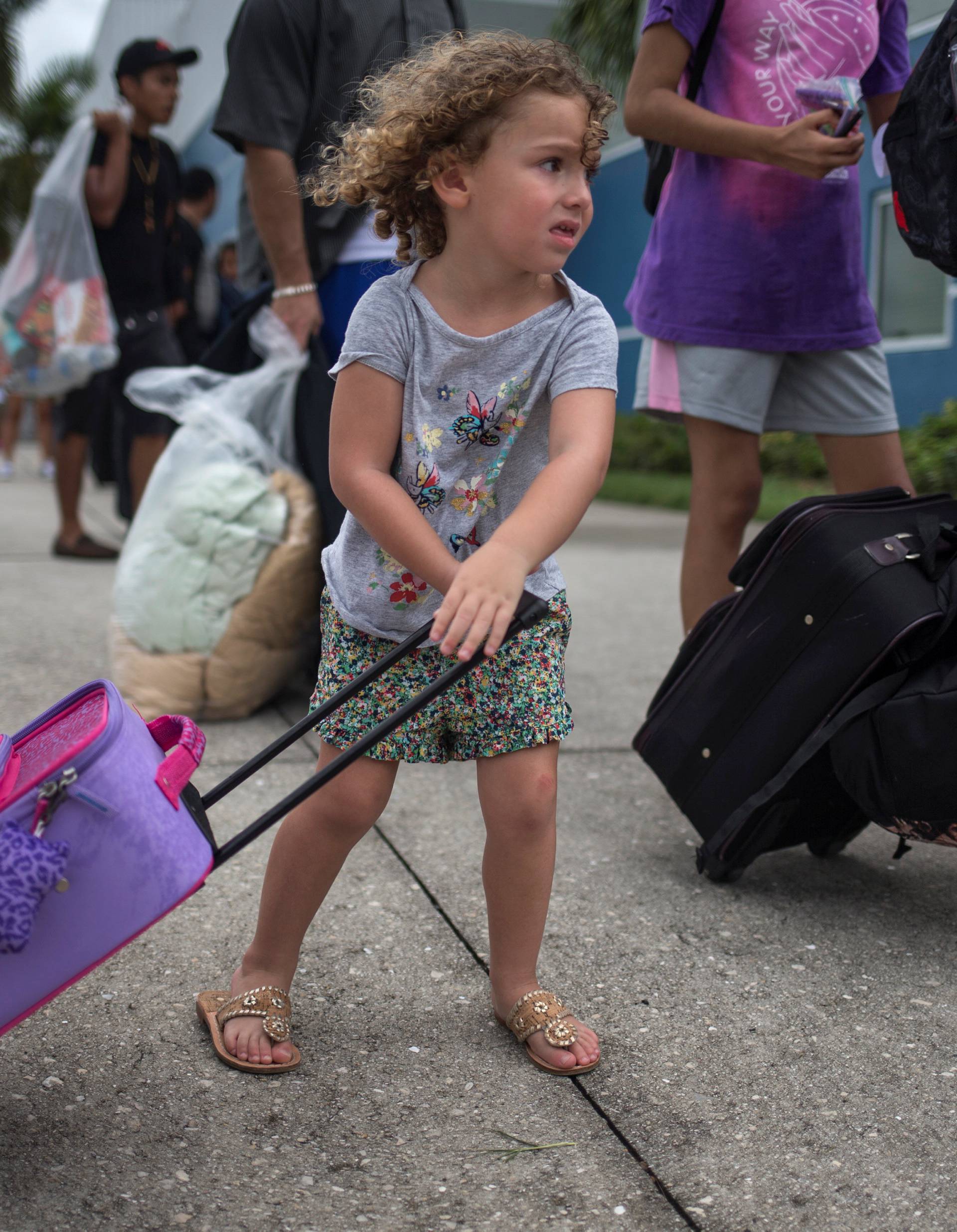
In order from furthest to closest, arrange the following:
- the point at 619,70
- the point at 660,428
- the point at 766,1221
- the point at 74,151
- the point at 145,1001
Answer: the point at 660,428 → the point at 619,70 → the point at 74,151 → the point at 145,1001 → the point at 766,1221

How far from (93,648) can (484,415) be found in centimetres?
303

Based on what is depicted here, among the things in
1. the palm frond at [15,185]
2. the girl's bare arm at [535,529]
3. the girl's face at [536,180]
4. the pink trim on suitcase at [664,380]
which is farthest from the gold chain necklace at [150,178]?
the palm frond at [15,185]

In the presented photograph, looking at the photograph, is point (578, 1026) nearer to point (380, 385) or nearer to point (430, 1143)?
point (430, 1143)

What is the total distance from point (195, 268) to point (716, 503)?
4983 mm

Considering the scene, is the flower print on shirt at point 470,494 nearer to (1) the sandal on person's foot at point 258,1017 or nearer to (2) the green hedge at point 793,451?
(1) the sandal on person's foot at point 258,1017

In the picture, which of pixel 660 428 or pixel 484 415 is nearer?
pixel 484 415

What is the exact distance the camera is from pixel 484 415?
1.87m

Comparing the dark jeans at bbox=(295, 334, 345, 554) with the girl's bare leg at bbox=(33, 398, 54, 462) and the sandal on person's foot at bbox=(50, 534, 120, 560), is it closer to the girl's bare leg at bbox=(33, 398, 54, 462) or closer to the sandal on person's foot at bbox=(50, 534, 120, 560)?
the sandal on person's foot at bbox=(50, 534, 120, 560)

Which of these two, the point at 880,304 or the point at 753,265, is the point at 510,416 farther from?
the point at 880,304

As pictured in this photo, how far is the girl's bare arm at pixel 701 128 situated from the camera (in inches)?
102

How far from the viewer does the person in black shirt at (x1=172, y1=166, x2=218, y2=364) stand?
6.39m

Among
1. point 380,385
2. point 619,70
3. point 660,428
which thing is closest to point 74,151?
point 380,385

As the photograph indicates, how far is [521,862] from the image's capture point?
6.27 ft

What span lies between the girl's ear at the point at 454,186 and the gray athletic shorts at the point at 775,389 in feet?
3.75
